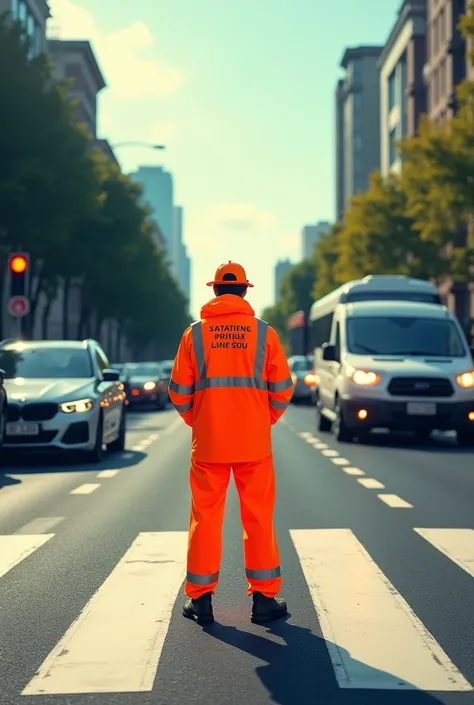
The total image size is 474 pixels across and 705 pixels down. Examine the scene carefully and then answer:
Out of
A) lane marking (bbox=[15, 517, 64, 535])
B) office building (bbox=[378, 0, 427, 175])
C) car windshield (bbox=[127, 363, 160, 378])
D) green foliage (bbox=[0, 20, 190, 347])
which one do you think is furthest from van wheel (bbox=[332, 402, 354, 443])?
office building (bbox=[378, 0, 427, 175])

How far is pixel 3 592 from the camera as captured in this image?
7074 millimetres

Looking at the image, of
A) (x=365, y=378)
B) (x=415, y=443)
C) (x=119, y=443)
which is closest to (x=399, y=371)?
(x=365, y=378)

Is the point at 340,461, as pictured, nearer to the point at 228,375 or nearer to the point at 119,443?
the point at 119,443

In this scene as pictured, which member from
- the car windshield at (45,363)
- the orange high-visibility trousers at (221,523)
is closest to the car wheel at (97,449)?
the car windshield at (45,363)

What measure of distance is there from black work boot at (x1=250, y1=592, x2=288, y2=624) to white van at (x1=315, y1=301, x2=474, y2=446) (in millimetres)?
14031

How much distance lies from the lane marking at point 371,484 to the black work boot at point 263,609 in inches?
272

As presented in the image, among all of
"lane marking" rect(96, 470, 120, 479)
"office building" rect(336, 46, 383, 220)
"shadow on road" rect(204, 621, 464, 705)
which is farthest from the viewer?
"office building" rect(336, 46, 383, 220)

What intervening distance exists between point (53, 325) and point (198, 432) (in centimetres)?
7574

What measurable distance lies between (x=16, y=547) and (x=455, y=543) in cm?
301

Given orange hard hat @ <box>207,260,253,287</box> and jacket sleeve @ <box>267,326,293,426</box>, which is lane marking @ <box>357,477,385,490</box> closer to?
jacket sleeve @ <box>267,326,293,426</box>

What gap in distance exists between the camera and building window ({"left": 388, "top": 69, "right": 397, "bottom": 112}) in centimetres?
9250

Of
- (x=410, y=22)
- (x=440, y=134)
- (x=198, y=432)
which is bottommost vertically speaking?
(x=198, y=432)

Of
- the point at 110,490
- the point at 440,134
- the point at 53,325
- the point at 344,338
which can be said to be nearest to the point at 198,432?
the point at 110,490

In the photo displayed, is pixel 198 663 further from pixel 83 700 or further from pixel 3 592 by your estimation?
pixel 3 592
